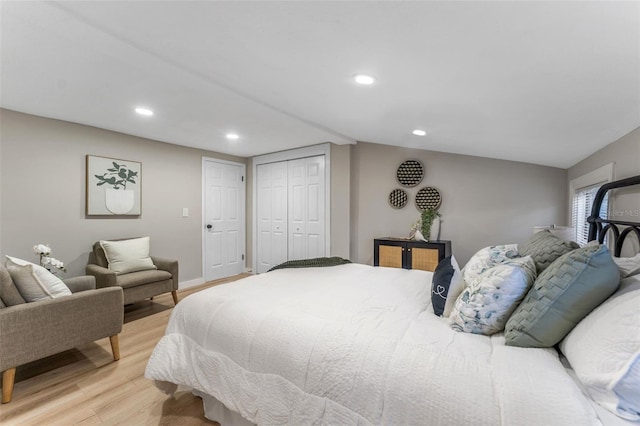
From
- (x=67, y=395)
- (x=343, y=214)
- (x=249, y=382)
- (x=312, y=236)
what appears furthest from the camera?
(x=312, y=236)

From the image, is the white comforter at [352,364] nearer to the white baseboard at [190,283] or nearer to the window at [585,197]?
the window at [585,197]

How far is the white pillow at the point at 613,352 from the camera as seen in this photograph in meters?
0.79

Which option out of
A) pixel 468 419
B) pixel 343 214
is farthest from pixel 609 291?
pixel 343 214

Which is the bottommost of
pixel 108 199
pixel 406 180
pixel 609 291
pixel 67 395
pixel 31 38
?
pixel 67 395

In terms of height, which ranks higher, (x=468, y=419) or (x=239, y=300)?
(x=239, y=300)

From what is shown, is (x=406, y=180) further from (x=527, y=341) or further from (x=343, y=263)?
(x=527, y=341)

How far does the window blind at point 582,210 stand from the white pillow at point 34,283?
4.40 m

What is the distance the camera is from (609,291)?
1025mm

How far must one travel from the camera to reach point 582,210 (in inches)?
110

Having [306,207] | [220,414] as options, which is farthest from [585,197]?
[220,414]

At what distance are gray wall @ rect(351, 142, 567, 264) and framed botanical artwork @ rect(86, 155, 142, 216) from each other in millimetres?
3031

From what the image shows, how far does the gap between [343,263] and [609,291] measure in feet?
6.47

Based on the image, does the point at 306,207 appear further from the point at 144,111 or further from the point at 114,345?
the point at 114,345

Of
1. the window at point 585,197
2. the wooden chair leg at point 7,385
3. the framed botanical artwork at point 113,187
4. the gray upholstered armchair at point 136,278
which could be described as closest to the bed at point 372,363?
the window at point 585,197
